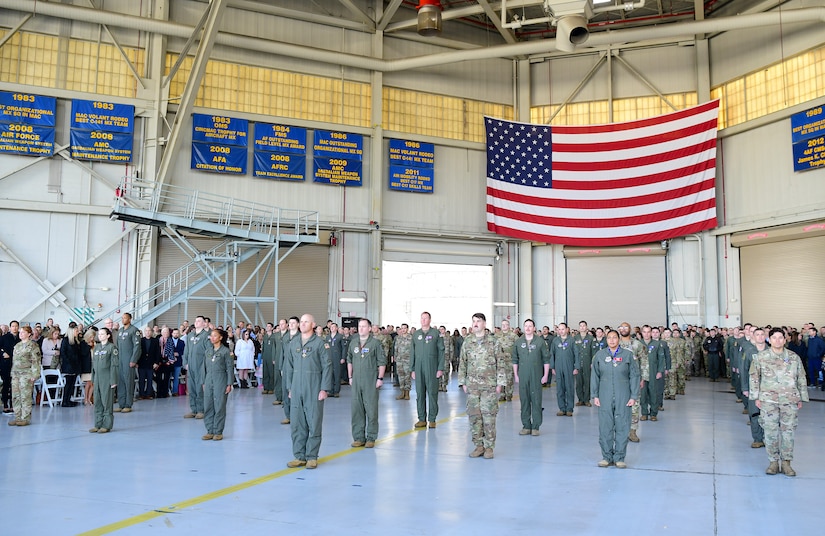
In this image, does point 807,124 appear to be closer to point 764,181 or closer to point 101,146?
point 764,181

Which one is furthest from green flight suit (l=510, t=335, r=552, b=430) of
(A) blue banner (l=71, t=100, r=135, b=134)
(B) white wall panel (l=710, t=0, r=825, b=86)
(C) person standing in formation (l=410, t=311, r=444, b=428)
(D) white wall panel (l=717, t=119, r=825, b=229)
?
(B) white wall panel (l=710, t=0, r=825, b=86)

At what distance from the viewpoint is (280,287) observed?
23.4 m

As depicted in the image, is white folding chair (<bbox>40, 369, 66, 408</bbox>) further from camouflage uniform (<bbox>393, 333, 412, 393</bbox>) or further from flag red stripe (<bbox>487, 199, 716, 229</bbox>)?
flag red stripe (<bbox>487, 199, 716, 229</bbox>)

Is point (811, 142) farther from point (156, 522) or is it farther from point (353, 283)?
point (156, 522)

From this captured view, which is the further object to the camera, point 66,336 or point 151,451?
point 66,336

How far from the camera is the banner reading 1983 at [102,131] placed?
20.9 m

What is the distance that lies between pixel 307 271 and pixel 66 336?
36.2ft

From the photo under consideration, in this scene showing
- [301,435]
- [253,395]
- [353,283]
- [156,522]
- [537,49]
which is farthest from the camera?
[353,283]

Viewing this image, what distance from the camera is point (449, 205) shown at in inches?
1034

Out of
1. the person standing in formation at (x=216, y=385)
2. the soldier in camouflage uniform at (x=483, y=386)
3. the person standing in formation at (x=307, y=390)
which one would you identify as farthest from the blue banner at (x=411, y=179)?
the person standing in formation at (x=307, y=390)

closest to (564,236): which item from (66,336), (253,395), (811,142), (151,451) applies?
(811,142)

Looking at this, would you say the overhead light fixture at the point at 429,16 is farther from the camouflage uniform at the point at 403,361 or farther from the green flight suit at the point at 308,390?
the green flight suit at the point at 308,390

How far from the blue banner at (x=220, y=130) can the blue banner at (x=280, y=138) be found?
0.47 metres

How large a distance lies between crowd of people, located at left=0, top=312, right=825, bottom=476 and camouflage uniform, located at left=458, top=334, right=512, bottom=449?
0.05ft
